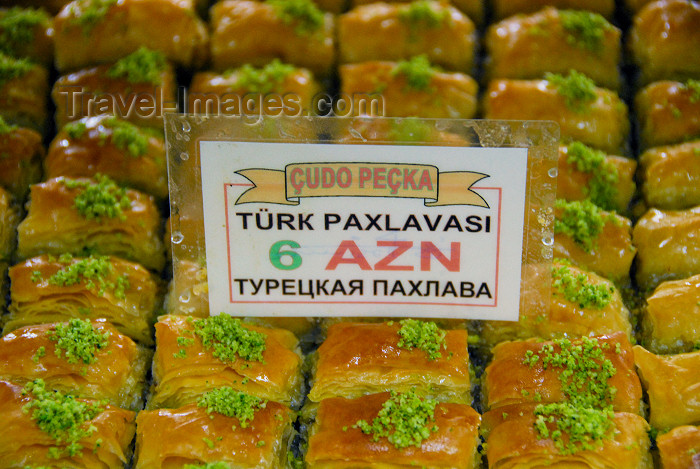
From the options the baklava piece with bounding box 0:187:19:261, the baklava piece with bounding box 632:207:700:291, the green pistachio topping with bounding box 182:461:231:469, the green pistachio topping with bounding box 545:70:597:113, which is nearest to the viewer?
the green pistachio topping with bounding box 182:461:231:469

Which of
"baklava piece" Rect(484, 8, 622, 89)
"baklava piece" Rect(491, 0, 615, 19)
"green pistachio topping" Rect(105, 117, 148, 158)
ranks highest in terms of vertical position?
"baklava piece" Rect(491, 0, 615, 19)

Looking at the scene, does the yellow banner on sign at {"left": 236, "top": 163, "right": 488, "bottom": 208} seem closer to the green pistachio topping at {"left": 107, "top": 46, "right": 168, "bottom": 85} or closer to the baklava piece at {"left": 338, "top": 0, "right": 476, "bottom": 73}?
the green pistachio topping at {"left": 107, "top": 46, "right": 168, "bottom": 85}

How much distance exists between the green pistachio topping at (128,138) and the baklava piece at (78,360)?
0.81 m

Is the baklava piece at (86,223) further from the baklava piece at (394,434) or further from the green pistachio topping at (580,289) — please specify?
the green pistachio topping at (580,289)

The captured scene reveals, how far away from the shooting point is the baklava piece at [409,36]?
10.6 ft

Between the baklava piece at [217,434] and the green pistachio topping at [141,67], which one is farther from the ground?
the green pistachio topping at [141,67]

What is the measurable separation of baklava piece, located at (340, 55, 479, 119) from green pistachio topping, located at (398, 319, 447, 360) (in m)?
1.12

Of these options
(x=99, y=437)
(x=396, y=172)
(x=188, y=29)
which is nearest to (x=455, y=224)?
(x=396, y=172)

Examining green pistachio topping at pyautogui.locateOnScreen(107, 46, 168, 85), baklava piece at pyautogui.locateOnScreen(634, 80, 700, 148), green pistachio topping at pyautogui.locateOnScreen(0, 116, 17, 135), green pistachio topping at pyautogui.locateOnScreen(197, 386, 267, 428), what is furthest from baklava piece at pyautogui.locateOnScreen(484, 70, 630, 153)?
green pistachio topping at pyautogui.locateOnScreen(0, 116, 17, 135)

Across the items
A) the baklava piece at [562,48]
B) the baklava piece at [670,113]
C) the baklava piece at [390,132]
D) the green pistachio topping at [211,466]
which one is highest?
the baklava piece at [562,48]

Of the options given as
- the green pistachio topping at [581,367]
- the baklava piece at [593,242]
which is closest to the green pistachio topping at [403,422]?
the green pistachio topping at [581,367]

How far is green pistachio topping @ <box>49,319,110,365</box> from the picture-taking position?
7.34 feet

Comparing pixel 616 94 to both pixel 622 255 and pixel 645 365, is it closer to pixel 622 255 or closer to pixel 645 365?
pixel 622 255

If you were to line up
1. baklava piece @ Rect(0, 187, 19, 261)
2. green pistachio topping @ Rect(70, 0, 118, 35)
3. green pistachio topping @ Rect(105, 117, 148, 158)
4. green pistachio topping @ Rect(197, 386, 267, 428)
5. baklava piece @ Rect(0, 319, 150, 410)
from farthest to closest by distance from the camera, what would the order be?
1. green pistachio topping @ Rect(70, 0, 118, 35)
2. green pistachio topping @ Rect(105, 117, 148, 158)
3. baklava piece @ Rect(0, 187, 19, 261)
4. baklava piece @ Rect(0, 319, 150, 410)
5. green pistachio topping @ Rect(197, 386, 267, 428)
